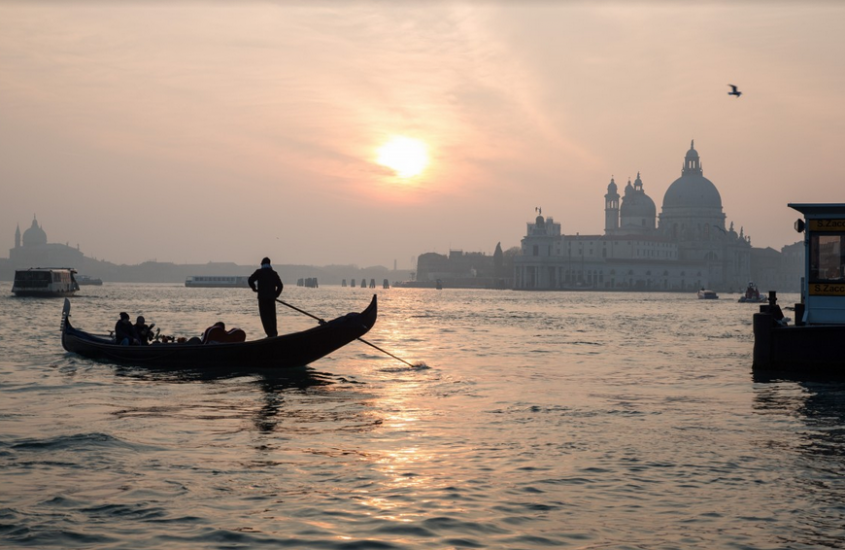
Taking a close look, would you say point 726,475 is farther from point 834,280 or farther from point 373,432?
point 834,280

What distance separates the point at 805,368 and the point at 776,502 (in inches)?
479

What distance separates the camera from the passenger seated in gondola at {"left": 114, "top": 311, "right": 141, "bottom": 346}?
21.8 metres

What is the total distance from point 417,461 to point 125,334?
1254 cm

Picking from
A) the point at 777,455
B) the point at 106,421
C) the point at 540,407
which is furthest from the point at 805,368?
the point at 106,421

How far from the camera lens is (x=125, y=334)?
71.5 ft

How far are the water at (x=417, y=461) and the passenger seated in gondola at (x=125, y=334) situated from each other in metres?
0.77

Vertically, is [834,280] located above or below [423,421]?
above

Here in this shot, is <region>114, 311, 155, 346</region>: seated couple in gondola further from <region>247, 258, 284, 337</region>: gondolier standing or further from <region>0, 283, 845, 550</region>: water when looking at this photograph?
<region>247, 258, 284, 337</region>: gondolier standing

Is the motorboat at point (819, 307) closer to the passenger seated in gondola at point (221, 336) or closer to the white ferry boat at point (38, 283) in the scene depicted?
the passenger seated in gondola at point (221, 336)

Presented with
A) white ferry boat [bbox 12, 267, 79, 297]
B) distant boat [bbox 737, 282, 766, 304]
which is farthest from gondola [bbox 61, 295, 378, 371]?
distant boat [bbox 737, 282, 766, 304]

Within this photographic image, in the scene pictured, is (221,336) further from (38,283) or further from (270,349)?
(38,283)

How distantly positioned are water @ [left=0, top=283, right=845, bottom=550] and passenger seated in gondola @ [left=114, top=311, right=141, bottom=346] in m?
0.77

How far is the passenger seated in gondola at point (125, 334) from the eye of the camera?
71.4 ft

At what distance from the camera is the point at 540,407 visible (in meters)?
15.9
